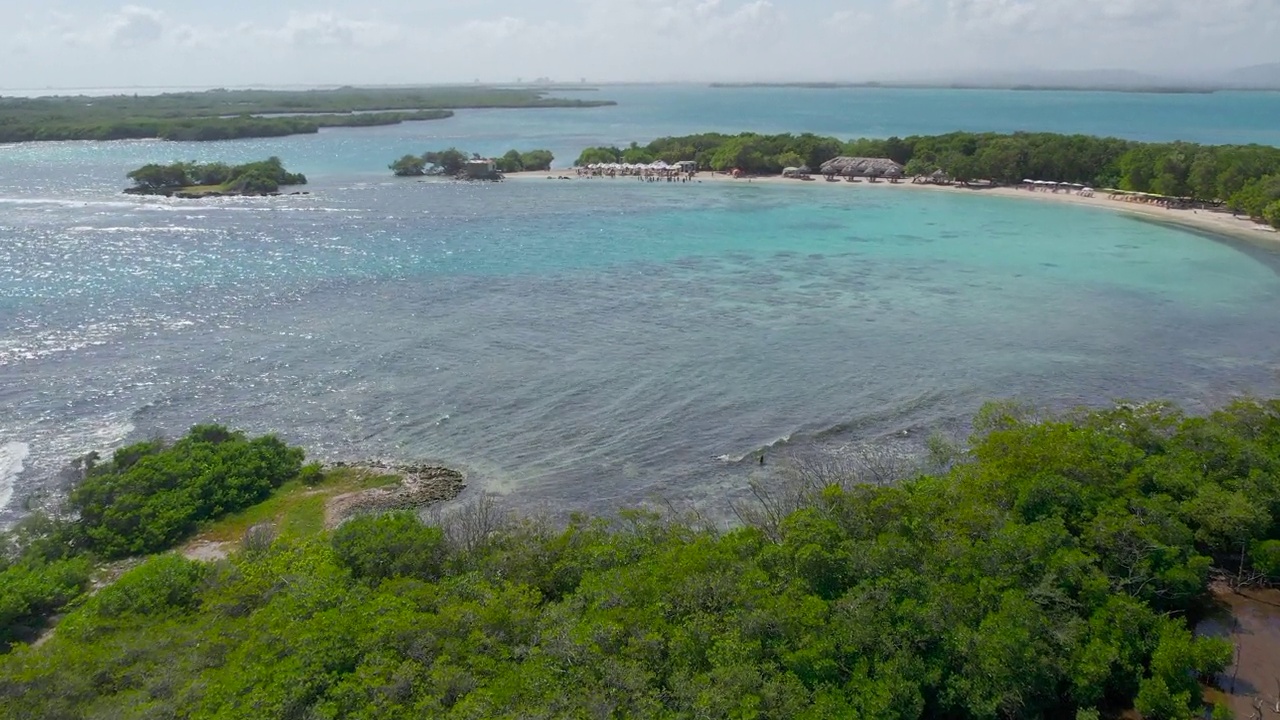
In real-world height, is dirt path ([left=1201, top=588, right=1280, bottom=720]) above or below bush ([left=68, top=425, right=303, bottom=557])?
below

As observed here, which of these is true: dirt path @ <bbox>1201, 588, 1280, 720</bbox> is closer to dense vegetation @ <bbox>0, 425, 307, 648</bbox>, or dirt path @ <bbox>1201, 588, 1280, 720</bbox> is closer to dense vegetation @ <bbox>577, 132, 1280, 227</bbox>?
dense vegetation @ <bbox>0, 425, 307, 648</bbox>

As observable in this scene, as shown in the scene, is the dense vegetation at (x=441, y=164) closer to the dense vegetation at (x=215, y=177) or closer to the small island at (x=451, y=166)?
the small island at (x=451, y=166)

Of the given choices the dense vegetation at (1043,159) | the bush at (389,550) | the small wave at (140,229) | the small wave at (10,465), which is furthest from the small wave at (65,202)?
the bush at (389,550)

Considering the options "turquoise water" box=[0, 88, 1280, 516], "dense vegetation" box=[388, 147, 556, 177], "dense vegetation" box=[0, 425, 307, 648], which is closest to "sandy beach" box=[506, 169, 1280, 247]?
"dense vegetation" box=[388, 147, 556, 177]

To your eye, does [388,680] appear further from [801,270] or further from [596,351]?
[801,270]

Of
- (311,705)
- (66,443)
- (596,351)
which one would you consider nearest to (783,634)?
(311,705)

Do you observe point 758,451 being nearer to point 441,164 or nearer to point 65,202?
point 65,202

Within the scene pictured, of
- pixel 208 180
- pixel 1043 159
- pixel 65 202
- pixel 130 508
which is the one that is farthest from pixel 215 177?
pixel 1043 159
